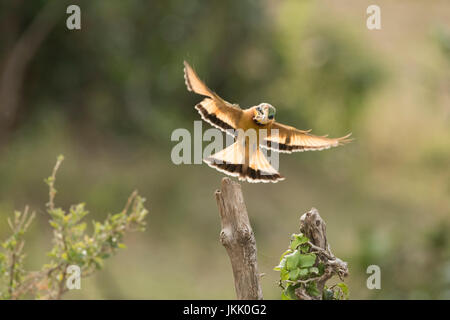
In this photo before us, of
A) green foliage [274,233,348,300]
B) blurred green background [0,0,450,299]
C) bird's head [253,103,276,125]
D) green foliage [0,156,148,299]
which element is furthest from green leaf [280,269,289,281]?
blurred green background [0,0,450,299]

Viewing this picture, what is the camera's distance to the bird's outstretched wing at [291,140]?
1.32m

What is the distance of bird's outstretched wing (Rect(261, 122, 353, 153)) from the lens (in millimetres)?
1317

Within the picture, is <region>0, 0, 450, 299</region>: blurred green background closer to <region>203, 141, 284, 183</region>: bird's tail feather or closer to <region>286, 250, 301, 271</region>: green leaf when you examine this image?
<region>203, 141, 284, 183</region>: bird's tail feather

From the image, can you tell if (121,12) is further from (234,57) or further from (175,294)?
(175,294)

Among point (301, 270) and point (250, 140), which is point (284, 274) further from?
point (250, 140)

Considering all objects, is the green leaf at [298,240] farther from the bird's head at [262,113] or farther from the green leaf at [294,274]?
the bird's head at [262,113]

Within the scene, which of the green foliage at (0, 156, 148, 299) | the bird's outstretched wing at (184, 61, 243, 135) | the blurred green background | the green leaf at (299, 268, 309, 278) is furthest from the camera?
the blurred green background

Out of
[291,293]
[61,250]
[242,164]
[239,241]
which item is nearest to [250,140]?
[242,164]

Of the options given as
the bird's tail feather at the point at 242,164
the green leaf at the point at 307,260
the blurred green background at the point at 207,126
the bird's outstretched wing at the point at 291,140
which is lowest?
the green leaf at the point at 307,260

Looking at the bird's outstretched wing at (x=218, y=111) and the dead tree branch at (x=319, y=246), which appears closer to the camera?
the dead tree branch at (x=319, y=246)

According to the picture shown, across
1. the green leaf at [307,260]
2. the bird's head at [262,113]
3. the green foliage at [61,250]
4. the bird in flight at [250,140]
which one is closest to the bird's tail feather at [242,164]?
the bird in flight at [250,140]

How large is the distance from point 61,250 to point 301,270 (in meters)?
0.84
